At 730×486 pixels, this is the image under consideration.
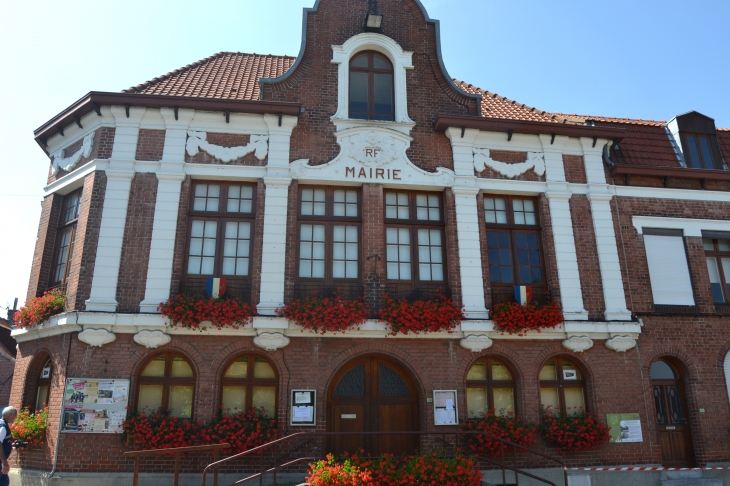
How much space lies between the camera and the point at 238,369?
12.4m

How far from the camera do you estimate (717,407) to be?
13.3 meters

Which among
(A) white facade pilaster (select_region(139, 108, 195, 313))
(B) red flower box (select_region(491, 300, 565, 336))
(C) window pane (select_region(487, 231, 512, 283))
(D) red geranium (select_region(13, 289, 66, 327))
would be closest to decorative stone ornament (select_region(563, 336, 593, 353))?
(B) red flower box (select_region(491, 300, 565, 336))

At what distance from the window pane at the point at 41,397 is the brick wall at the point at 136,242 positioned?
2.81 m

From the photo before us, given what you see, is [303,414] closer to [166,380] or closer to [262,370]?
[262,370]

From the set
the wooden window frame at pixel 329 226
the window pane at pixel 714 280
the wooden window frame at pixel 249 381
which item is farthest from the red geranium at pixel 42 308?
the window pane at pixel 714 280

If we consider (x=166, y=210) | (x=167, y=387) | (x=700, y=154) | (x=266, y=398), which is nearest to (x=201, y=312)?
(x=167, y=387)

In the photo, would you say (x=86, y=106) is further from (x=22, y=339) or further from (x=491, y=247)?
(x=491, y=247)

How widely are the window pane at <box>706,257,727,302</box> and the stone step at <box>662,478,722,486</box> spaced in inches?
171

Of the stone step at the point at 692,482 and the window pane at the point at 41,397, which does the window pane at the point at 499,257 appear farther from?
the window pane at the point at 41,397

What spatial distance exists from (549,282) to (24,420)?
11.9 meters

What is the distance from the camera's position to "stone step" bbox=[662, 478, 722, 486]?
1236cm

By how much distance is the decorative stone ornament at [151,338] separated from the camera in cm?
1188

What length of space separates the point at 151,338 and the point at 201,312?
120cm

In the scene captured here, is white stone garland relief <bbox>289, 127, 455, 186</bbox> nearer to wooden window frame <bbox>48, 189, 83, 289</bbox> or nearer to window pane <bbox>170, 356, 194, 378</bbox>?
window pane <bbox>170, 356, 194, 378</bbox>
